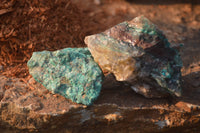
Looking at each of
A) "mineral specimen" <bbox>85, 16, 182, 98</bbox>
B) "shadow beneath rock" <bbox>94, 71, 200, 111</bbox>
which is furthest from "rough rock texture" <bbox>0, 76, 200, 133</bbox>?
"mineral specimen" <bbox>85, 16, 182, 98</bbox>

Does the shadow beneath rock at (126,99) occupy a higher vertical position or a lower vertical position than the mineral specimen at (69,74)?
lower

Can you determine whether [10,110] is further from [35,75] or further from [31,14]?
[31,14]

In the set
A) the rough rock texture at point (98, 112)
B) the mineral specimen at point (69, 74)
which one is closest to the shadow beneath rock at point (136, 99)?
the rough rock texture at point (98, 112)

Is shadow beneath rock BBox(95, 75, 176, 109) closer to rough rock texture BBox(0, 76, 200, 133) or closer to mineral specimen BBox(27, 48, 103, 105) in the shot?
rough rock texture BBox(0, 76, 200, 133)

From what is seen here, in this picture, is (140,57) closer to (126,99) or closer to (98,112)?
(126,99)

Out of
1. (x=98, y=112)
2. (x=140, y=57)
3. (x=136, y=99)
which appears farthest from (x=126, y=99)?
(x=140, y=57)

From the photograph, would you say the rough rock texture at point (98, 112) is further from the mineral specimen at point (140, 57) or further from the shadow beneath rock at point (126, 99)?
the mineral specimen at point (140, 57)
